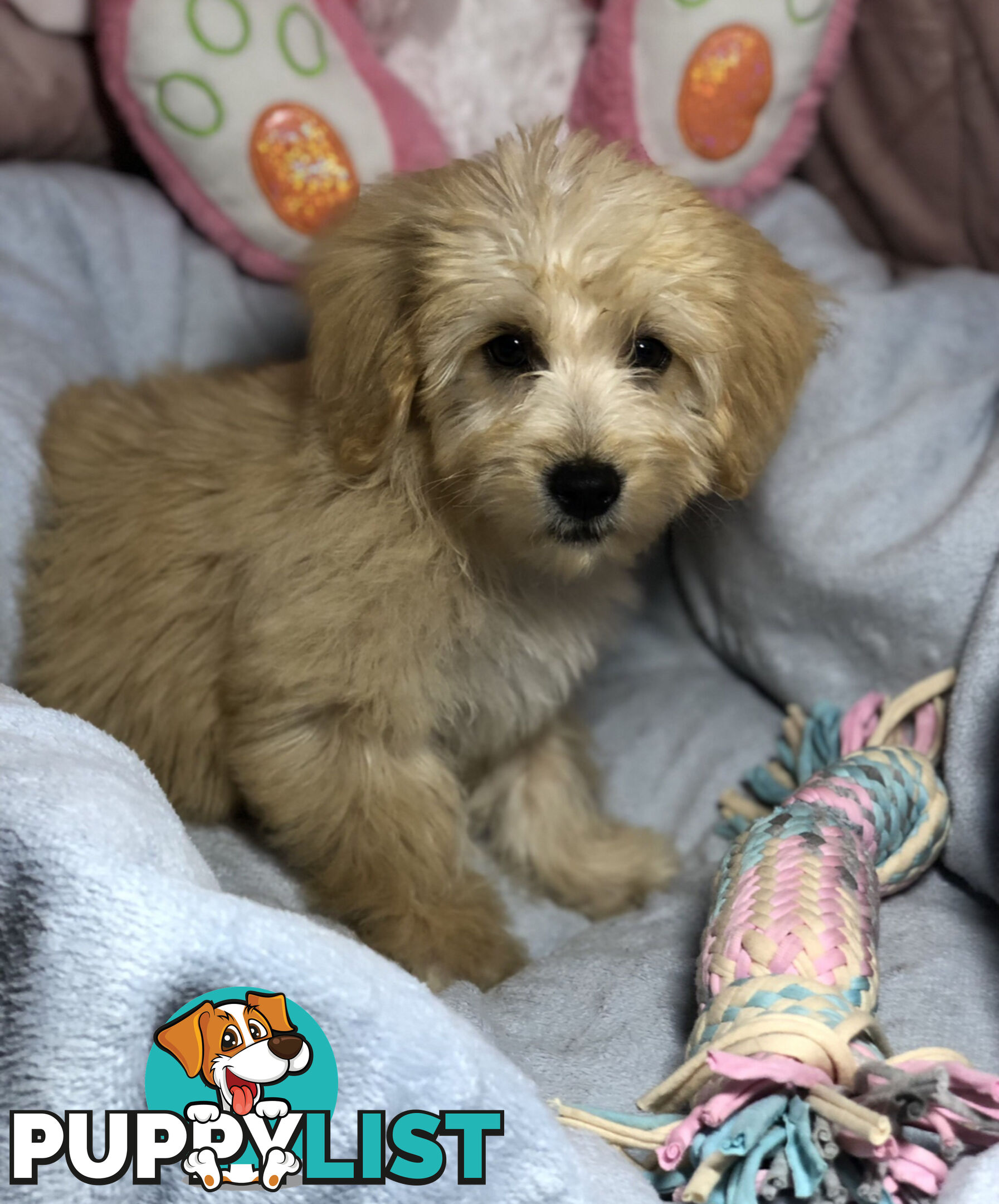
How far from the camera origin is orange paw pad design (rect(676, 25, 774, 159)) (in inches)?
91.0

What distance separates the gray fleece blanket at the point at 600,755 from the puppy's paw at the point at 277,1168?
44mm

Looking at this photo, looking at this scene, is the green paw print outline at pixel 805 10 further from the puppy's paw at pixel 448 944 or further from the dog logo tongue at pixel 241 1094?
the dog logo tongue at pixel 241 1094

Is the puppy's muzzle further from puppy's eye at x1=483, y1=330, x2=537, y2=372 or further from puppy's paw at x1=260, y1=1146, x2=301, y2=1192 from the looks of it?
puppy's eye at x1=483, y1=330, x2=537, y2=372

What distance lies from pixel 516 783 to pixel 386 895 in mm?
458

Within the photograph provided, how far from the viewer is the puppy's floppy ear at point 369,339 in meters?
1.71

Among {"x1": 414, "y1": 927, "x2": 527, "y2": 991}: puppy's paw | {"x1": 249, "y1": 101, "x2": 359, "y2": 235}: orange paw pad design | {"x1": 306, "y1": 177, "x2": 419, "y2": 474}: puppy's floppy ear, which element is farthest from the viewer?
{"x1": 249, "y1": 101, "x2": 359, "y2": 235}: orange paw pad design

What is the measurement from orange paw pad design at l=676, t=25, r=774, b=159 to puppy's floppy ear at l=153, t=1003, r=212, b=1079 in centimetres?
187

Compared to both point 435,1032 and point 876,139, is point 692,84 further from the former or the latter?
point 435,1032

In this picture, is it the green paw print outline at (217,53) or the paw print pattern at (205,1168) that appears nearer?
the paw print pattern at (205,1168)

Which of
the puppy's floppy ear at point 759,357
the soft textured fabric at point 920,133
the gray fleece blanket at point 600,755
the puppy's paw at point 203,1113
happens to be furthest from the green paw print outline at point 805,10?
the puppy's paw at point 203,1113

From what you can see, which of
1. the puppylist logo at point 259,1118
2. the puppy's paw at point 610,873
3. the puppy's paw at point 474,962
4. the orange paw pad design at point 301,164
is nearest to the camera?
the puppylist logo at point 259,1118

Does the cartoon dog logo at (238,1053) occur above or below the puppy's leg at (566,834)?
above

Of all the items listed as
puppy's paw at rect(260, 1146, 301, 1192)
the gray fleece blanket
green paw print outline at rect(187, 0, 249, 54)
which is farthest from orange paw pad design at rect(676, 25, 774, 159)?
puppy's paw at rect(260, 1146, 301, 1192)

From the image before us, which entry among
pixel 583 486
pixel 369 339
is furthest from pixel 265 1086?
pixel 369 339
